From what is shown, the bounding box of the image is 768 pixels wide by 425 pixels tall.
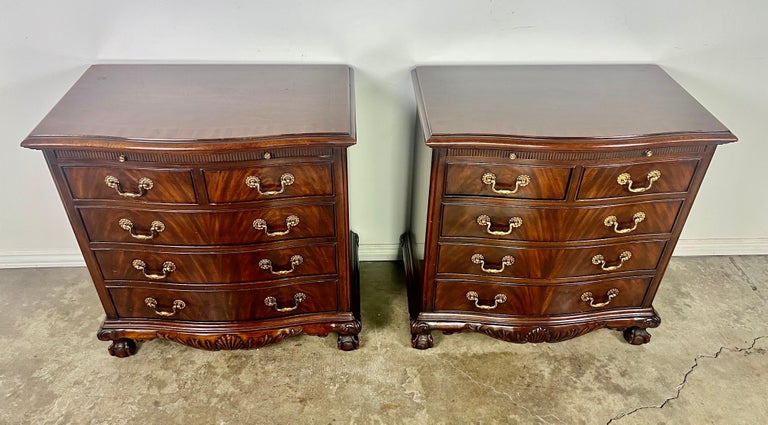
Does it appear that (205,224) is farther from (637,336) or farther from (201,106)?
(637,336)

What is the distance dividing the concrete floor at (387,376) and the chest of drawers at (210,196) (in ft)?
0.37

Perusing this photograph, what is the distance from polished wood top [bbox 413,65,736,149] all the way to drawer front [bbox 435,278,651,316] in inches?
21.9

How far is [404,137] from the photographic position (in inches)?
79.4

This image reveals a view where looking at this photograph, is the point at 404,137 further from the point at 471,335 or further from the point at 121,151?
the point at 121,151

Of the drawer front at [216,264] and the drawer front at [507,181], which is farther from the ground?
the drawer front at [507,181]

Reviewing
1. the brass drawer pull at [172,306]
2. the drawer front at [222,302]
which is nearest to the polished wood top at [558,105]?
the drawer front at [222,302]

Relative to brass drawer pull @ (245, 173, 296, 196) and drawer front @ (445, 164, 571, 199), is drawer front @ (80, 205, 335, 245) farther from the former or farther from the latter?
drawer front @ (445, 164, 571, 199)

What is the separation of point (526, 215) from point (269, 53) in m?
0.98

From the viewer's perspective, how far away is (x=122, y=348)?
A: 188 centimetres

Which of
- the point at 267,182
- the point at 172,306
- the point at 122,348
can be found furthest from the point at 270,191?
the point at 122,348

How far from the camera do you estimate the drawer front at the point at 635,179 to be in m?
1.53

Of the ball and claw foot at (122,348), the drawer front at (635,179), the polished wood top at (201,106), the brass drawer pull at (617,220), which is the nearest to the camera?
the polished wood top at (201,106)

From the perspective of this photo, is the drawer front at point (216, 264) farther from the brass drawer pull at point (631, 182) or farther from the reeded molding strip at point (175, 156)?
the brass drawer pull at point (631, 182)

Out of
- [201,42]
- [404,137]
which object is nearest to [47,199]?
[201,42]
